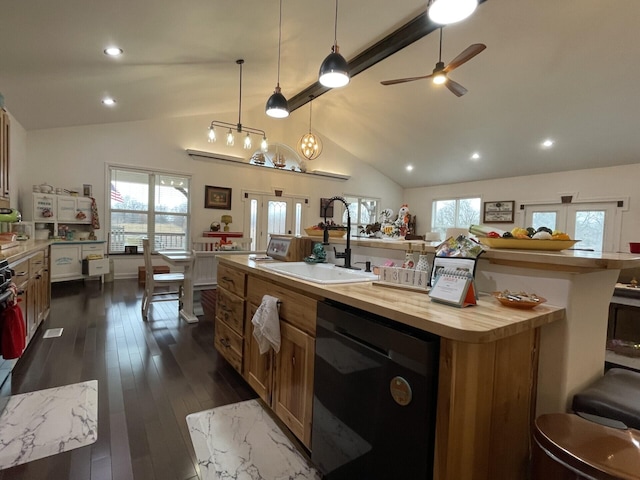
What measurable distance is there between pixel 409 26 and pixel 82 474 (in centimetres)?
503

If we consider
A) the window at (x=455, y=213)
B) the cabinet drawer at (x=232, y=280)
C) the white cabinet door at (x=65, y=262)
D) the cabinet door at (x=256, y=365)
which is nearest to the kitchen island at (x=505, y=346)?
the cabinet door at (x=256, y=365)

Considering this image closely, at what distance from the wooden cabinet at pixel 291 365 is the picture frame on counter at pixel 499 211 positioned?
760 centimetres

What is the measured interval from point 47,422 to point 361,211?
8.32 meters

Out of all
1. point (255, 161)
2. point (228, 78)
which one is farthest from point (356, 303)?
point (255, 161)

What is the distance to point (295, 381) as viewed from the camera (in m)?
1.56

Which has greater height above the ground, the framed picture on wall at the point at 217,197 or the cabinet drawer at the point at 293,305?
the framed picture on wall at the point at 217,197

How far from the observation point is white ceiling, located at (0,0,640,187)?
280 cm

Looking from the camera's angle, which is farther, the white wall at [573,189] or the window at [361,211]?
the window at [361,211]

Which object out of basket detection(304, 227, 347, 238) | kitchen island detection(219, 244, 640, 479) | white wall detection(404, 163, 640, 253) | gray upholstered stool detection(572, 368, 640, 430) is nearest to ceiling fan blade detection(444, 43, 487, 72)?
basket detection(304, 227, 347, 238)

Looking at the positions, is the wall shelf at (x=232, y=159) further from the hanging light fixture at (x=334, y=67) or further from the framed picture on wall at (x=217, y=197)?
the hanging light fixture at (x=334, y=67)

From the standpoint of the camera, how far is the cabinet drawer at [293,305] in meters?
1.45

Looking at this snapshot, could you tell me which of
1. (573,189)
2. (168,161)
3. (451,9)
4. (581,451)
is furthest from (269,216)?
(581,451)

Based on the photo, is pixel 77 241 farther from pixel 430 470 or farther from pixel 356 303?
pixel 430 470

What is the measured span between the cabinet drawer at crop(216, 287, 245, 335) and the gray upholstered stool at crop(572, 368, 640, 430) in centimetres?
177
